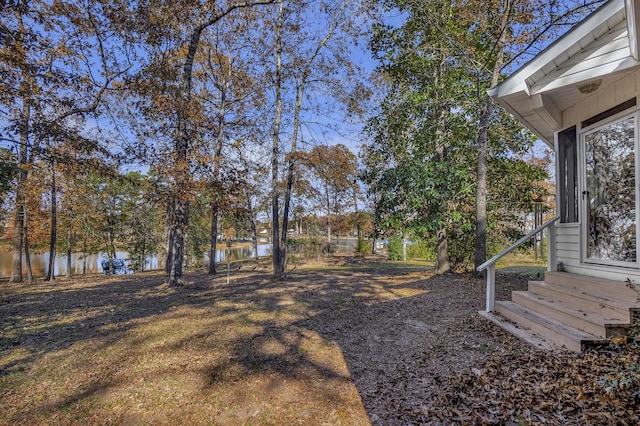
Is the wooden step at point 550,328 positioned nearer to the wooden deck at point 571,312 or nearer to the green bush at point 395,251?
the wooden deck at point 571,312

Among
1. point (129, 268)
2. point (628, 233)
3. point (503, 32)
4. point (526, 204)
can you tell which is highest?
point (503, 32)

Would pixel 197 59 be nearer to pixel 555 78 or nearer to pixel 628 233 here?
pixel 555 78

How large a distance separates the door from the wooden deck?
43cm

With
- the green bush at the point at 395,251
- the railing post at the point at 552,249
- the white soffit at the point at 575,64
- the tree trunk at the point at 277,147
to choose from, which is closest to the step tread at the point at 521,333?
the railing post at the point at 552,249

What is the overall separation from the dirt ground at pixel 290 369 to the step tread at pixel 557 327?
7.0 inches

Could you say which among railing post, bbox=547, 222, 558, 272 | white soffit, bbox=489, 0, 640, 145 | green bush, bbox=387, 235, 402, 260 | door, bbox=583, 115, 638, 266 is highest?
white soffit, bbox=489, 0, 640, 145

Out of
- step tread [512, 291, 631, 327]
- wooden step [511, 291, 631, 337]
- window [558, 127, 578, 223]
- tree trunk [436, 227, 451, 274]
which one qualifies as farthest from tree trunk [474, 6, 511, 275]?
step tread [512, 291, 631, 327]

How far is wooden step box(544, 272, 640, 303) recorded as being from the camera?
346 cm

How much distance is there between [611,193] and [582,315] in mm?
1742

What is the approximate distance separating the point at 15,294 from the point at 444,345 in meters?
10.8

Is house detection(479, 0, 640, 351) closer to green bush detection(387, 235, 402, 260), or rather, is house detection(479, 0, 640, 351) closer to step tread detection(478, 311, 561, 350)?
step tread detection(478, 311, 561, 350)

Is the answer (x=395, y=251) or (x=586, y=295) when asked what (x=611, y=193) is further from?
(x=395, y=251)

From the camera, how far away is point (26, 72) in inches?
247

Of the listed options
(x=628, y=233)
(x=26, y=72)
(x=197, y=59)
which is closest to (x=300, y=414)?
(x=628, y=233)
